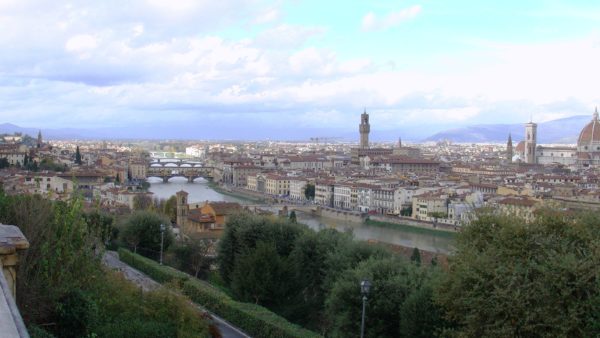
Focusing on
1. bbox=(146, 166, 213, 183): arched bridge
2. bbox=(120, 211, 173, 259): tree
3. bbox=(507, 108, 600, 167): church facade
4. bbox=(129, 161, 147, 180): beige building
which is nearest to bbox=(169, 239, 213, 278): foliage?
bbox=(120, 211, 173, 259): tree

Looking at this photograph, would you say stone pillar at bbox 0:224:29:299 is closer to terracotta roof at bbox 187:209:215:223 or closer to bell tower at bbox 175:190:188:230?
terracotta roof at bbox 187:209:215:223

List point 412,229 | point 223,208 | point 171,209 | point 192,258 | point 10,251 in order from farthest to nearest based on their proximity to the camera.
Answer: point 412,229, point 171,209, point 223,208, point 192,258, point 10,251

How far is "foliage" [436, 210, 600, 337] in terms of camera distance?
4035 millimetres

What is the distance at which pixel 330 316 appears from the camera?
615 cm

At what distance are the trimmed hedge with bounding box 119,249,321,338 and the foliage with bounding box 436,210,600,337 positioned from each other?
1.17 m

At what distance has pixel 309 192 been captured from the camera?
31.6m

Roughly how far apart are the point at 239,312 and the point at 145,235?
4.52 meters

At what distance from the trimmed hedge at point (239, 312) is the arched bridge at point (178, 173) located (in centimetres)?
3457

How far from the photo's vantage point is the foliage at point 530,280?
4.04 metres

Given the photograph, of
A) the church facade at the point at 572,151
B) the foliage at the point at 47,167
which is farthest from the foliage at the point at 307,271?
the church facade at the point at 572,151

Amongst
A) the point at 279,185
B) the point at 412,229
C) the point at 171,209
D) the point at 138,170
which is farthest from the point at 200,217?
the point at 138,170

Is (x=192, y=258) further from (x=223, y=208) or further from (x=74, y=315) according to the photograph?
(x=74, y=315)

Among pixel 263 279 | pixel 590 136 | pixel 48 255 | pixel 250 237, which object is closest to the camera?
pixel 48 255

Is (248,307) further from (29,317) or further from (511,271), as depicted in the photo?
(29,317)
